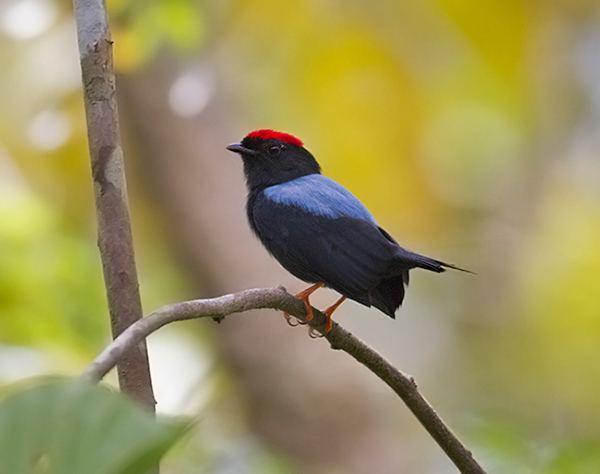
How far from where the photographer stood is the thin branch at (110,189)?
163cm

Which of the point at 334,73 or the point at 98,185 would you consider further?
the point at 334,73

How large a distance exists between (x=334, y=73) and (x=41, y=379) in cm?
588

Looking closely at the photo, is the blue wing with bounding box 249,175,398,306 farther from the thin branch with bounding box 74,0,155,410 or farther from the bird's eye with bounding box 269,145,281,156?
the thin branch with bounding box 74,0,155,410

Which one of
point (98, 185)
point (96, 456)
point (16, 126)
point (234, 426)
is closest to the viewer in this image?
point (96, 456)

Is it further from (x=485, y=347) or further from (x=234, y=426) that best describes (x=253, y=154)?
(x=485, y=347)

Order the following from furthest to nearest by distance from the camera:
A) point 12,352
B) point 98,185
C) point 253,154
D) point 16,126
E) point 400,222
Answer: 1. point 400,222
2. point 16,126
3. point 12,352
4. point 253,154
5. point 98,185

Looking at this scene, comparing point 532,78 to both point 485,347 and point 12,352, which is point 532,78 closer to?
point 485,347

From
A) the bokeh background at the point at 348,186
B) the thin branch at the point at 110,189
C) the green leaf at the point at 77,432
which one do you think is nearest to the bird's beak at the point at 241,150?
the bokeh background at the point at 348,186

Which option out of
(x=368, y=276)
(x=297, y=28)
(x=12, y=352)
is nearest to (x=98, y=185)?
(x=368, y=276)

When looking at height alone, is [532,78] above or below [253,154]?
above

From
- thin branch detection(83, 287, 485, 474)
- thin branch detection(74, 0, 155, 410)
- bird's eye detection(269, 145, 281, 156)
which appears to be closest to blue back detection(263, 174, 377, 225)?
bird's eye detection(269, 145, 281, 156)

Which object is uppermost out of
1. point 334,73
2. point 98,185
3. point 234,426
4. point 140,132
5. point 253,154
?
point 334,73

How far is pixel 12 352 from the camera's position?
4.04 metres

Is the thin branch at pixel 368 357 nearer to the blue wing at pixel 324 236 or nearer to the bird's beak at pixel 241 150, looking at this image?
the blue wing at pixel 324 236
